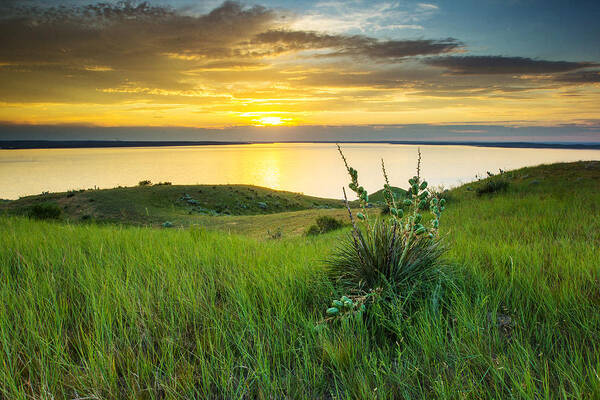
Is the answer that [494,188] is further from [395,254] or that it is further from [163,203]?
[163,203]

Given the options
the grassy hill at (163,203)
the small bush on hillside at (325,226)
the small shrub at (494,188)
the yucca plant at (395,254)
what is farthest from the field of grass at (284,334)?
the grassy hill at (163,203)

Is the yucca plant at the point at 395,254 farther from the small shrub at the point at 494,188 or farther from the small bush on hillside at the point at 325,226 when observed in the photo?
the small shrub at the point at 494,188

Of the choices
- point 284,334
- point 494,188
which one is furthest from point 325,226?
point 284,334

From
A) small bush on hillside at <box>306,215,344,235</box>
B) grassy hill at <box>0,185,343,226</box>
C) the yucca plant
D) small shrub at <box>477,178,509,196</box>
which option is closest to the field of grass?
the yucca plant

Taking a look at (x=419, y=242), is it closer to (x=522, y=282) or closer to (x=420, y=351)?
(x=522, y=282)

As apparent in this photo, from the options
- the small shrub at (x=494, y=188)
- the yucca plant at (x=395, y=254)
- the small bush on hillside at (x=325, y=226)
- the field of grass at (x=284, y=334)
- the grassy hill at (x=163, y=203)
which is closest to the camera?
the field of grass at (x=284, y=334)

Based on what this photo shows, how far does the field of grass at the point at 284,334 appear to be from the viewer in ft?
5.40

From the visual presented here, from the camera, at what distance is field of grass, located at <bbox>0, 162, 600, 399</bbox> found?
1646 millimetres

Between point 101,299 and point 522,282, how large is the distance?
3299 millimetres

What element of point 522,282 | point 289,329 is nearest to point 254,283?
point 289,329

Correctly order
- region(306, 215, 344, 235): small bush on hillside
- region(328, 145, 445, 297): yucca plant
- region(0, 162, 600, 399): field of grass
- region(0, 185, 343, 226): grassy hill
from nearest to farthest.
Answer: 1. region(0, 162, 600, 399): field of grass
2. region(328, 145, 445, 297): yucca plant
3. region(306, 215, 344, 235): small bush on hillside
4. region(0, 185, 343, 226): grassy hill

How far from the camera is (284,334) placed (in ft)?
6.99

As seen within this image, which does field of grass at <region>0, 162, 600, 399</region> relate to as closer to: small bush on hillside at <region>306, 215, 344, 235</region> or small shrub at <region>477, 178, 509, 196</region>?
small shrub at <region>477, 178, 509, 196</region>

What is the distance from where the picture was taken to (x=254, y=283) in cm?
282
